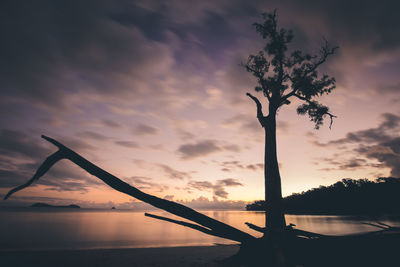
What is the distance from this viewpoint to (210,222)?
2.72 meters

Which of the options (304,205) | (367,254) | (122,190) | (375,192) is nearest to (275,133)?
(367,254)

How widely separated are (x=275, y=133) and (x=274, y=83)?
16.6ft

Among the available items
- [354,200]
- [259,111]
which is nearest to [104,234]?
[259,111]

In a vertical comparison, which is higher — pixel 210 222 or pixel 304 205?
pixel 210 222

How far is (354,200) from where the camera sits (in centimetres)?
10994

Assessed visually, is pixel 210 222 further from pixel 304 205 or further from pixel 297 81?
pixel 304 205

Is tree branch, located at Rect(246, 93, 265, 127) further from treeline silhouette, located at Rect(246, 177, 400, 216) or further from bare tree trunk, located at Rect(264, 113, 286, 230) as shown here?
treeline silhouette, located at Rect(246, 177, 400, 216)

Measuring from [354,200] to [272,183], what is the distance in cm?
13446

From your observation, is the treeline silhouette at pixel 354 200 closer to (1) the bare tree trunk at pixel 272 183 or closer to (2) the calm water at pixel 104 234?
(2) the calm water at pixel 104 234

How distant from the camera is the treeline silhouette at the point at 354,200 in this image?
89688 mm

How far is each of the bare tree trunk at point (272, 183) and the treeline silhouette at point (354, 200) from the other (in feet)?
236

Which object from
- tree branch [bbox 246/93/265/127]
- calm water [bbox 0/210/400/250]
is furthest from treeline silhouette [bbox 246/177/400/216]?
tree branch [bbox 246/93/265/127]

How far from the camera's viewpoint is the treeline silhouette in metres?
89.7

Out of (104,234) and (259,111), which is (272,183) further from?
(104,234)
